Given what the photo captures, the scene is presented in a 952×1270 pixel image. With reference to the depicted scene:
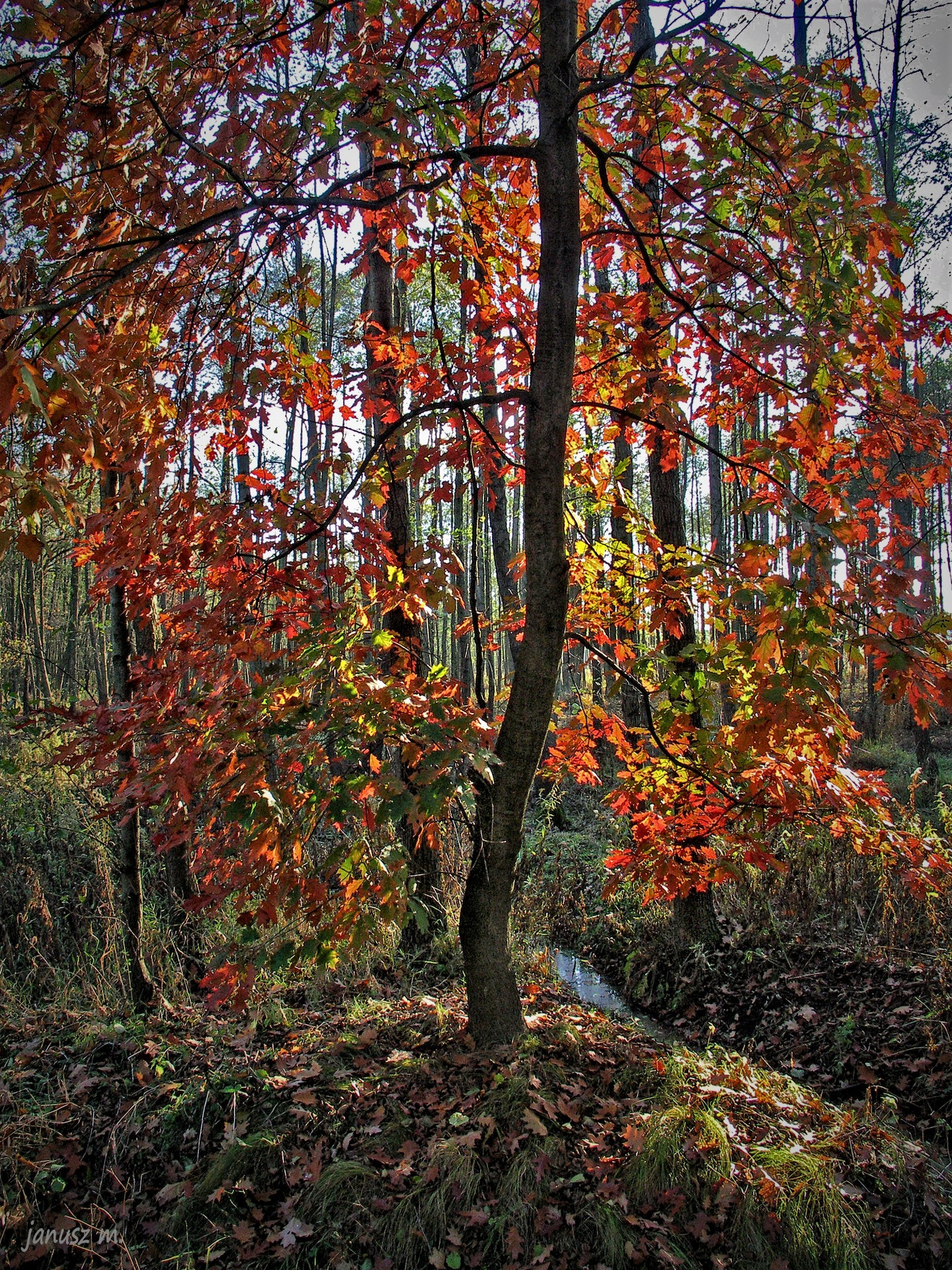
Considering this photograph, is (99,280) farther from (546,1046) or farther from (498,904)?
(546,1046)

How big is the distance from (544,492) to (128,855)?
3.41 meters

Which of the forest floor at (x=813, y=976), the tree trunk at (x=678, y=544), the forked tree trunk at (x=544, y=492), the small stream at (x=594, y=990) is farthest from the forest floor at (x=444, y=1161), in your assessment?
the tree trunk at (x=678, y=544)

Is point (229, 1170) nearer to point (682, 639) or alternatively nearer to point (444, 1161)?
point (444, 1161)

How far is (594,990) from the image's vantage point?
567 centimetres

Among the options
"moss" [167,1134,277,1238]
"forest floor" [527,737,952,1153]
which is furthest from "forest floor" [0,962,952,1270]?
"forest floor" [527,737,952,1153]

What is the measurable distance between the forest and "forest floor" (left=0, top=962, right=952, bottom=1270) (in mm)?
18

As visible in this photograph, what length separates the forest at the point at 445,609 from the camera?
85.7 inches

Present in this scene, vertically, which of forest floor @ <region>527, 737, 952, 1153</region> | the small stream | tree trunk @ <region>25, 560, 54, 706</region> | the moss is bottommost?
the small stream

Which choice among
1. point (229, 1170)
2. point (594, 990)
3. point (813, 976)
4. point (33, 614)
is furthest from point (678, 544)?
point (33, 614)

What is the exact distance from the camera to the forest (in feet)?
7.14

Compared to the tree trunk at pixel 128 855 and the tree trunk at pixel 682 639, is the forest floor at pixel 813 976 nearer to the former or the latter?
the tree trunk at pixel 682 639

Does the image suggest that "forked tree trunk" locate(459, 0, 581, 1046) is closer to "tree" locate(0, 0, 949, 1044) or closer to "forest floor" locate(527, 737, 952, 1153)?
"tree" locate(0, 0, 949, 1044)

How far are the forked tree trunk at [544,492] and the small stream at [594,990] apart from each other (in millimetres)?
2298

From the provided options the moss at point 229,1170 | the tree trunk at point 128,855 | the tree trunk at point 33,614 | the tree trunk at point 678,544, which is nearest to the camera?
the moss at point 229,1170
